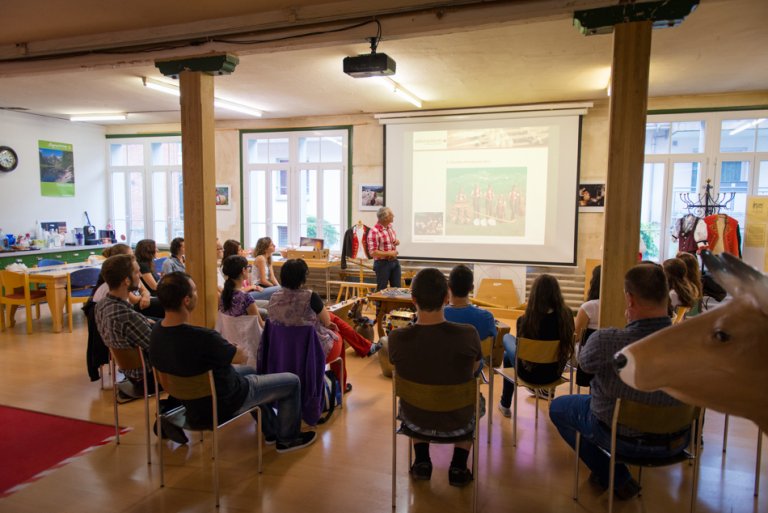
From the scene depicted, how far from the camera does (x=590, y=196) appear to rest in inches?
288

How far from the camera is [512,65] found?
214 inches

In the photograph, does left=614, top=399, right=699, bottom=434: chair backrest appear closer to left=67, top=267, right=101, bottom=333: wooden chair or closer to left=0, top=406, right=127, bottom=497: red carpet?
left=0, top=406, right=127, bottom=497: red carpet

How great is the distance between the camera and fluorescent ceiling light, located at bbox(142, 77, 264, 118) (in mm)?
6301

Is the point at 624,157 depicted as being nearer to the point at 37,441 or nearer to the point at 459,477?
the point at 459,477

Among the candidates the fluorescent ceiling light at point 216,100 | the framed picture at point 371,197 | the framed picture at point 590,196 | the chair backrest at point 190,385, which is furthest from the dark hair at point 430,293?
the framed picture at point 371,197

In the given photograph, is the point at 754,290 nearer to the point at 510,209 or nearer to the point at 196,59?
the point at 196,59

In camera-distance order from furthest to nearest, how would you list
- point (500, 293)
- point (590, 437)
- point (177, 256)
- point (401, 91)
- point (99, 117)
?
point (99, 117) < point (500, 293) < point (401, 91) < point (177, 256) < point (590, 437)

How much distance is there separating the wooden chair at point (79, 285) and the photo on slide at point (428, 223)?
465cm

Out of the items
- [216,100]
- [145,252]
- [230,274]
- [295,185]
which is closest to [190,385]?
[230,274]

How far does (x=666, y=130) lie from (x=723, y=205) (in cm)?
131

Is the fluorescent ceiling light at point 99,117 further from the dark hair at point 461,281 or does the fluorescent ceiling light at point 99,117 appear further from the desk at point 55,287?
the dark hair at point 461,281

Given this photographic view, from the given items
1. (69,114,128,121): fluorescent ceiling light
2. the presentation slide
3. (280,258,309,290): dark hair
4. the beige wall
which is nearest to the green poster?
(69,114,128,121): fluorescent ceiling light

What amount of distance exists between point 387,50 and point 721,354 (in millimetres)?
4446

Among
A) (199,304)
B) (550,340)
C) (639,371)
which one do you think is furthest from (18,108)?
(639,371)
